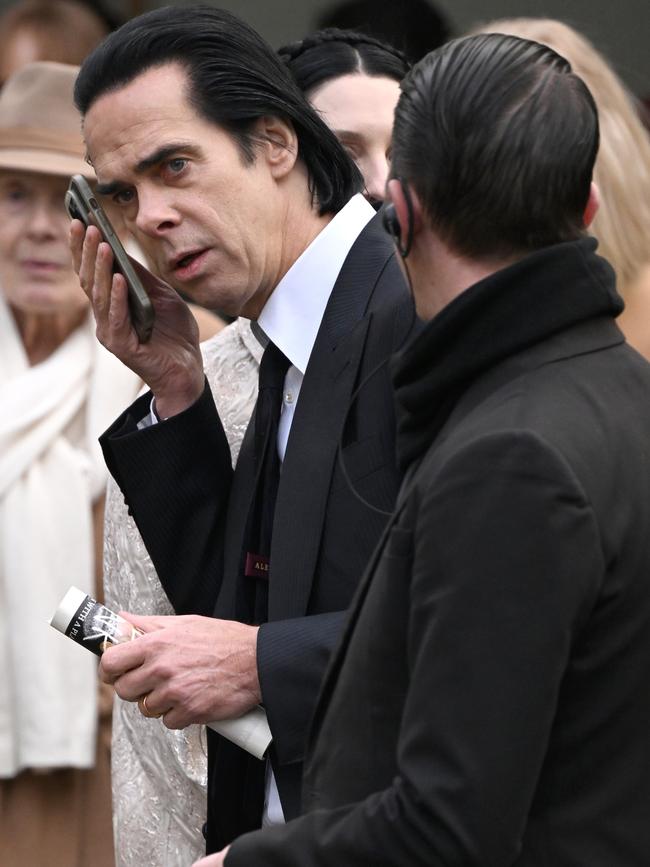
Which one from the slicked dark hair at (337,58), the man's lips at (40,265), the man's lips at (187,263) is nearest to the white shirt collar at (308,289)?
the man's lips at (187,263)

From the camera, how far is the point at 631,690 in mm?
1326

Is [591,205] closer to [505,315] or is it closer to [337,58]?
[505,315]

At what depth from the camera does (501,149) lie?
1.36m

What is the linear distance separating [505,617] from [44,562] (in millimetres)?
1969

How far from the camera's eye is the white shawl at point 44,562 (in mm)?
3080

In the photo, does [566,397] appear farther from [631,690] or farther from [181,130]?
[181,130]

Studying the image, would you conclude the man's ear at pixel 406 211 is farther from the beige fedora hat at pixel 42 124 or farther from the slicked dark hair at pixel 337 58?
the beige fedora hat at pixel 42 124

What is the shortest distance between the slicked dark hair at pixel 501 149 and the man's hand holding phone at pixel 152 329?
0.83 meters

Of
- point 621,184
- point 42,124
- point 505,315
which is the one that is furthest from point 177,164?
point 42,124

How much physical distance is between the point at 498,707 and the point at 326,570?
0.65 metres

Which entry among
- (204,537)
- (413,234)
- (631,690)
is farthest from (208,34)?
(631,690)

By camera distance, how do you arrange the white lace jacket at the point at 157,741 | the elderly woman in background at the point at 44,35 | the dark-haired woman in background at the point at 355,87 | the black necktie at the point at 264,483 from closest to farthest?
the black necktie at the point at 264,483 < the white lace jacket at the point at 157,741 < the dark-haired woman in background at the point at 355,87 < the elderly woman in background at the point at 44,35

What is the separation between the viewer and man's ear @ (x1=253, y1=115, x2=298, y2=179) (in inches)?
83.7

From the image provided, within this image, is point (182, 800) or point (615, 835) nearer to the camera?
point (615, 835)
